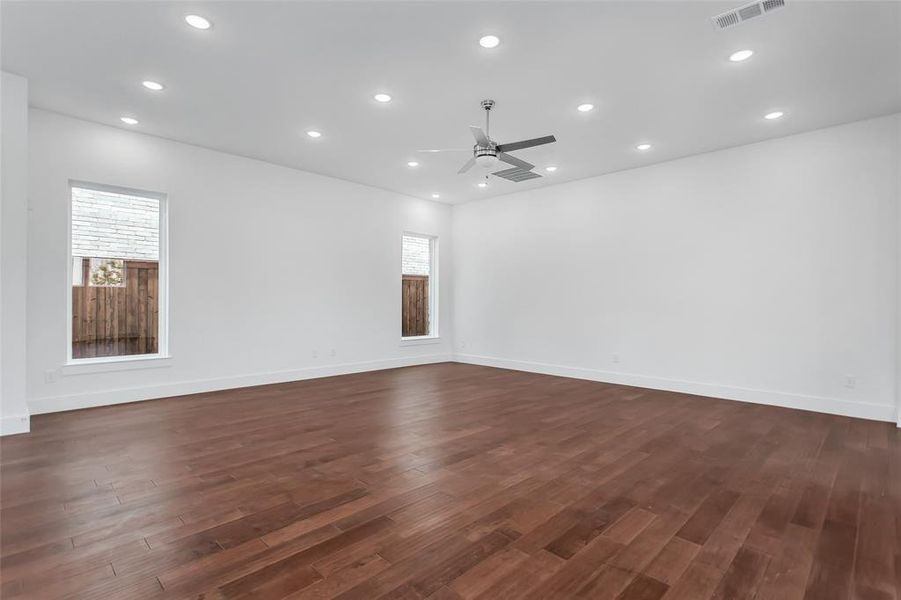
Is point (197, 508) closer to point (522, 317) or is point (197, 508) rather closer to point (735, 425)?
point (735, 425)

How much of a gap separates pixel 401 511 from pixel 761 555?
5.85 feet

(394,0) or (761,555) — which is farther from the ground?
(394,0)

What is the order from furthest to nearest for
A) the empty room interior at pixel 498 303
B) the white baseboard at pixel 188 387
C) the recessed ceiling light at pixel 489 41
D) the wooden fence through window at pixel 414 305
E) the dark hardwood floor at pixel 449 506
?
the wooden fence through window at pixel 414 305 < the white baseboard at pixel 188 387 < the recessed ceiling light at pixel 489 41 < the empty room interior at pixel 498 303 < the dark hardwood floor at pixel 449 506

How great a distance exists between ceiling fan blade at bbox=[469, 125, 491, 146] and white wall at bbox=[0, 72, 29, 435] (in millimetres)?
4013

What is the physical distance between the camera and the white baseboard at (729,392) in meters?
A: 4.57

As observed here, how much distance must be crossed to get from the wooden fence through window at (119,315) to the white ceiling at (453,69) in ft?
5.78

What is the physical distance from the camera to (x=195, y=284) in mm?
5531

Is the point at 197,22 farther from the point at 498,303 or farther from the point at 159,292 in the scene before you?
the point at 498,303

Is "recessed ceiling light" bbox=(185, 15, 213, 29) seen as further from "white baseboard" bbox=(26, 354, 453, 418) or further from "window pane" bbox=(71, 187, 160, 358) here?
"white baseboard" bbox=(26, 354, 453, 418)

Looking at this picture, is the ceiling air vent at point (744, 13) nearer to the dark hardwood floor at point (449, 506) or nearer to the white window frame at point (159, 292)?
the dark hardwood floor at point (449, 506)

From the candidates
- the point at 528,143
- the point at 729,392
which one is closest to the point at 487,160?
the point at 528,143

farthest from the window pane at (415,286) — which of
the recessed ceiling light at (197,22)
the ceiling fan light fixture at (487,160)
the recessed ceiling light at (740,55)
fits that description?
the recessed ceiling light at (740,55)

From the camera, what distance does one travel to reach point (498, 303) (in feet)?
26.7

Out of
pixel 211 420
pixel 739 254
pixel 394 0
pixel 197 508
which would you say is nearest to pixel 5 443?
pixel 211 420
